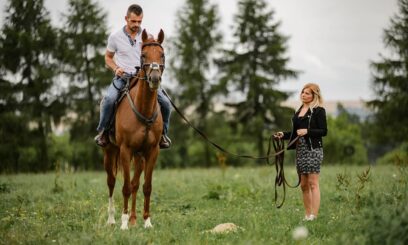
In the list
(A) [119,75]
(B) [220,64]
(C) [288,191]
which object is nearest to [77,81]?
(B) [220,64]

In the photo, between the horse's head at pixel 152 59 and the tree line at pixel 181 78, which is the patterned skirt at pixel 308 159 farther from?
the tree line at pixel 181 78

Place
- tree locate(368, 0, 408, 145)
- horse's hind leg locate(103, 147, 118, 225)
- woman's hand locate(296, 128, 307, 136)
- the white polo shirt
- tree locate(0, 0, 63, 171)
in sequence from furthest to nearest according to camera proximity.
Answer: tree locate(368, 0, 408, 145) → tree locate(0, 0, 63, 171) → horse's hind leg locate(103, 147, 118, 225) → the white polo shirt → woman's hand locate(296, 128, 307, 136)

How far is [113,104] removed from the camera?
8.62 meters

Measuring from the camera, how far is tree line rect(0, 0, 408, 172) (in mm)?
32406

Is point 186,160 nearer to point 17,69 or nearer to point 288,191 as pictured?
point 17,69

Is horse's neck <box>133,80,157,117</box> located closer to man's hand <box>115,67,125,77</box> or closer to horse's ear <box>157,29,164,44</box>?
man's hand <box>115,67,125,77</box>

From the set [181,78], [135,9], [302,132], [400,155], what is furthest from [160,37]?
[181,78]

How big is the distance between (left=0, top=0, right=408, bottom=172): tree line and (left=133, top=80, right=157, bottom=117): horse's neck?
21.3 m

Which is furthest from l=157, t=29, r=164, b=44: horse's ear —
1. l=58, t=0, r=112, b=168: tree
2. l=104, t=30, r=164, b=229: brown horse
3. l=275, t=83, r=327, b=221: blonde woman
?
l=58, t=0, r=112, b=168: tree

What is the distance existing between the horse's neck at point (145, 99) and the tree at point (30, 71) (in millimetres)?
25424

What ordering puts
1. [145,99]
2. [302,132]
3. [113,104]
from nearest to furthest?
[145,99] → [302,132] → [113,104]

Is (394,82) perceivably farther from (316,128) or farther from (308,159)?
(308,159)

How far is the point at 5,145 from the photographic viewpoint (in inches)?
1291

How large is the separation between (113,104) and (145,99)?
838 millimetres
